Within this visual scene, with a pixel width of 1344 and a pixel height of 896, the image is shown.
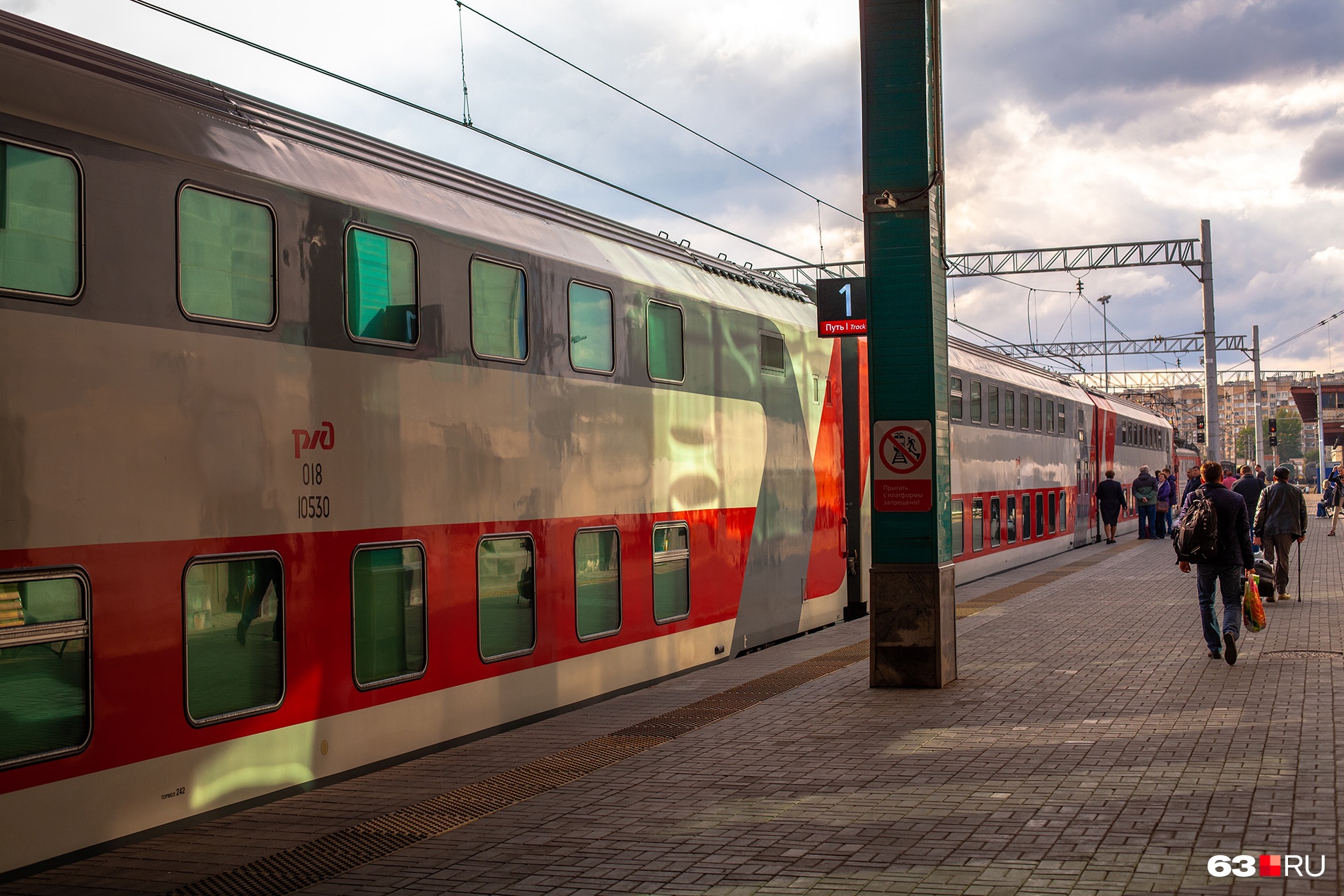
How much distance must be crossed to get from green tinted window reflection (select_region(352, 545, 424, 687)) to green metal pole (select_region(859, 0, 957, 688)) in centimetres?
461

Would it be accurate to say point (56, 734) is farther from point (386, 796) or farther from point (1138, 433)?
point (1138, 433)

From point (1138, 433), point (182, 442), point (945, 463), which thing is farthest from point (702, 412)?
point (1138, 433)

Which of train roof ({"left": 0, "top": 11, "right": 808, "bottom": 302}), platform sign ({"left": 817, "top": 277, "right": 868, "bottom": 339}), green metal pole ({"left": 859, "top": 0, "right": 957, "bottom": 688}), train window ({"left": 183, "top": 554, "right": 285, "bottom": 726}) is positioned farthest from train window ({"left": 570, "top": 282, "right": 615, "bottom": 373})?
train window ({"left": 183, "top": 554, "right": 285, "bottom": 726})

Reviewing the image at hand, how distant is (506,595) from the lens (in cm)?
916

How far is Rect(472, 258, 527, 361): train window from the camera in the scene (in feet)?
29.5

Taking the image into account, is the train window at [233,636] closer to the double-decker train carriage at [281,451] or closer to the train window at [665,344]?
the double-decker train carriage at [281,451]

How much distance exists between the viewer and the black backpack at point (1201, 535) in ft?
38.6

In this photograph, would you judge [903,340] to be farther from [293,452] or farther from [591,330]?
[293,452]

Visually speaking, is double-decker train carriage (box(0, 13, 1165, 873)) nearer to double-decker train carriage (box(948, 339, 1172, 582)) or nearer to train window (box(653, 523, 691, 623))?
train window (box(653, 523, 691, 623))

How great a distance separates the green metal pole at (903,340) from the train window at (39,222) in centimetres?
709

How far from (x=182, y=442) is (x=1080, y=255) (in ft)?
108

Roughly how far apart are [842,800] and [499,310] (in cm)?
433

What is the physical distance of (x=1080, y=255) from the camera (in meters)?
35.5

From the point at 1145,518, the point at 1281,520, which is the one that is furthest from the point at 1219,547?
the point at 1145,518
